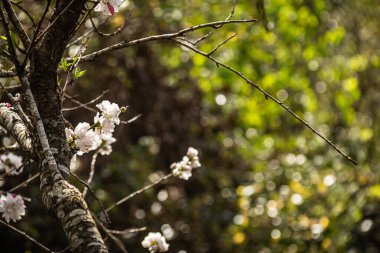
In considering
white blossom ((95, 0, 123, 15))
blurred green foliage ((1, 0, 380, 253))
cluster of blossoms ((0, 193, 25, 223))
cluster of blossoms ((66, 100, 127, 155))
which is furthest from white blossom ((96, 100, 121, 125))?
blurred green foliage ((1, 0, 380, 253))


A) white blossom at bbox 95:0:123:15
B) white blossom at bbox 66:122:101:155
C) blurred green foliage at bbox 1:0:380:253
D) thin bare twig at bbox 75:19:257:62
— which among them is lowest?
white blossom at bbox 66:122:101:155

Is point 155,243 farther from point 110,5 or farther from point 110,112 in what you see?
point 110,5

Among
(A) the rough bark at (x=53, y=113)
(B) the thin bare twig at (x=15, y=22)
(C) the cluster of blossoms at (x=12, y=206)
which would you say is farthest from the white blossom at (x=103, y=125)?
(C) the cluster of blossoms at (x=12, y=206)

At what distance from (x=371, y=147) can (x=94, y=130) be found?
12.7ft

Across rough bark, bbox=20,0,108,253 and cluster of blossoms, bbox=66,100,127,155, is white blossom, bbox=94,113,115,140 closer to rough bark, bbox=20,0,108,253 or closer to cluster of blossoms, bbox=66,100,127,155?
cluster of blossoms, bbox=66,100,127,155

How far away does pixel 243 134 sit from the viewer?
5.52 meters

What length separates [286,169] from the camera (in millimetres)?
4859

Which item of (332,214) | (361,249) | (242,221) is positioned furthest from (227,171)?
(361,249)

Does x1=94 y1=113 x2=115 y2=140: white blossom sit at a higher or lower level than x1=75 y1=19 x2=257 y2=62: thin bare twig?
lower

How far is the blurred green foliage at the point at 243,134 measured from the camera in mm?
4020

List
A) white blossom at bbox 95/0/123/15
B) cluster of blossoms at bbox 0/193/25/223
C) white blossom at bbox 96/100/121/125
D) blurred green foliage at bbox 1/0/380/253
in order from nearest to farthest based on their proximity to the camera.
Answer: white blossom at bbox 95/0/123/15 → white blossom at bbox 96/100/121/125 → cluster of blossoms at bbox 0/193/25/223 → blurred green foliage at bbox 1/0/380/253

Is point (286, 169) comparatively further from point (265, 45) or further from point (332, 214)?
point (265, 45)

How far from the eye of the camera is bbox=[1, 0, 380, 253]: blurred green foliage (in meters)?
4.02

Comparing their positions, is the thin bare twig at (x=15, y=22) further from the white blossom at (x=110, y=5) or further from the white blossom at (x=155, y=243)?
the white blossom at (x=155, y=243)
